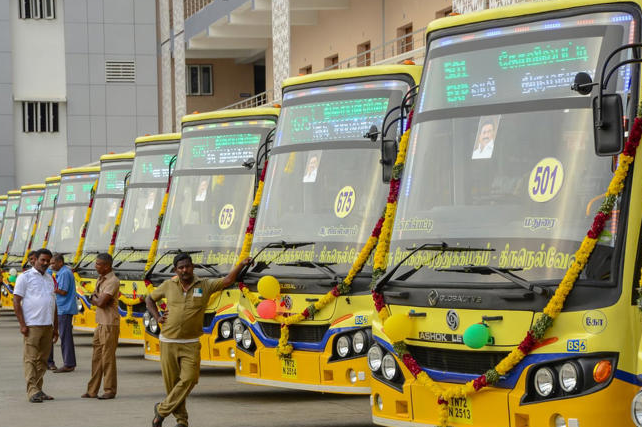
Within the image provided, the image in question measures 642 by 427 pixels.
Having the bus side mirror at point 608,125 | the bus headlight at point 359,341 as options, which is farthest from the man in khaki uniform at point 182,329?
the bus side mirror at point 608,125

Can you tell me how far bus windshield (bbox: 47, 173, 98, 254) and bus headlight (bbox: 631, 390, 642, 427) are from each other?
18.4 metres

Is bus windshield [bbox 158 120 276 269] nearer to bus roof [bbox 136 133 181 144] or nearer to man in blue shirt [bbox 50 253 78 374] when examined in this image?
man in blue shirt [bbox 50 253 78 374]

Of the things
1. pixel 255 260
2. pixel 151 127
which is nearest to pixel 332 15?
pixel 151 127

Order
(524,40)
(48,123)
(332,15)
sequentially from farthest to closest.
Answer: (48,123) → (332,15) → (524,40)

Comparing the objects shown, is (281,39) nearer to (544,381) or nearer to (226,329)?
(226,329)

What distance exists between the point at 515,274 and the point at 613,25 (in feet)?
5.61

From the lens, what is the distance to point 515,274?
8320mm

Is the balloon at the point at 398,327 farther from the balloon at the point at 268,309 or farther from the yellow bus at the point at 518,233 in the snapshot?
the balloon at the point at 268,309

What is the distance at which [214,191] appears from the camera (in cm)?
1609

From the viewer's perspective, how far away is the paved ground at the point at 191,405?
41.5 ft

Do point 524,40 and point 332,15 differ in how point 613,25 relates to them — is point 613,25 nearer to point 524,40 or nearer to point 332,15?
point 524,40

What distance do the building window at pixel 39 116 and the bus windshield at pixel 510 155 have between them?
49.1 meters

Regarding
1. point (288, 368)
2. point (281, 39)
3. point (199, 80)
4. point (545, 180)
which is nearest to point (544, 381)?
point (545, 180)

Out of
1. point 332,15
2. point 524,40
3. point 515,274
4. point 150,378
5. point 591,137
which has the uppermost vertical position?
point 332,15
